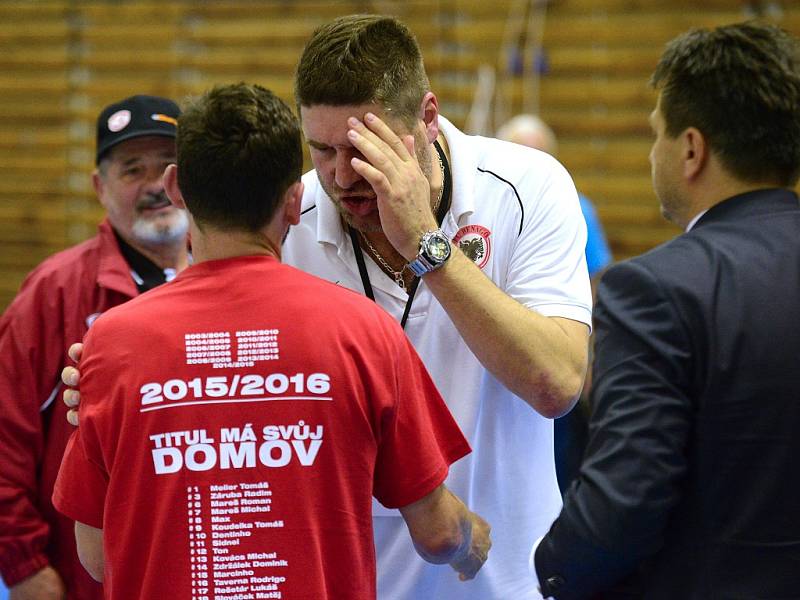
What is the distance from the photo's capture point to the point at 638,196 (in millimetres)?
5766

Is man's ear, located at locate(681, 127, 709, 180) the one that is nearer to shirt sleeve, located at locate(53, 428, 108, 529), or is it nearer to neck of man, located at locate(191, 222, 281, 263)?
neck of man, located at locate(191, 222, 281, 263)

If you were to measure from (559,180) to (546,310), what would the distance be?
1.17 feet

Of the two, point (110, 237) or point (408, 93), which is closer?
point (408, 93)

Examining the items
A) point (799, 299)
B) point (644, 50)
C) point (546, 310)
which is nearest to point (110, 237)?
point (546, 310)

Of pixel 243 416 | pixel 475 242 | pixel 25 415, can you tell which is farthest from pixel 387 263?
pixel 25 415

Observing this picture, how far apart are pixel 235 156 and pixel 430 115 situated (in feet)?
1.97

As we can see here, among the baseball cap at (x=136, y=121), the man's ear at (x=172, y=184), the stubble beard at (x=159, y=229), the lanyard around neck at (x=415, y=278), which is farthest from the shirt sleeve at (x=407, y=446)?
the baseball cap at (x=136, y=121)

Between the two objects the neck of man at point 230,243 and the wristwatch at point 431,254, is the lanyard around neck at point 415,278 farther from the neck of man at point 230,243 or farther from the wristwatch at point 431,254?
the neck of man at point 230,243

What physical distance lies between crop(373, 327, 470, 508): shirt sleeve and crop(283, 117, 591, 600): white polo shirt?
15.4 inches

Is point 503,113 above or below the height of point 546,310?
above

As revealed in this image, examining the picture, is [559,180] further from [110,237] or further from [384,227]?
[110,237]

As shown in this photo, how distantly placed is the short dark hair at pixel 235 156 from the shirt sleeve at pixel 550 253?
2.04 ft

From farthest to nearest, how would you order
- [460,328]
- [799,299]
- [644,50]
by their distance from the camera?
[644,50]
[460,328]
[799,299]

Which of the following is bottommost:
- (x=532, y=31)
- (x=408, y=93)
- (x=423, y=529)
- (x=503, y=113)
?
(x=423, y=529)
